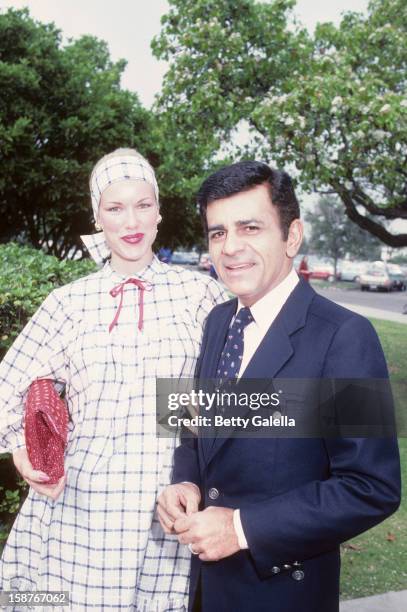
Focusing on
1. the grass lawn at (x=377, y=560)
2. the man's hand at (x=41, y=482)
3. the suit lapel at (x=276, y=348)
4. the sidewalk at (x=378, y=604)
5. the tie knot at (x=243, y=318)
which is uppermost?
the tie knot at (x=243, y=318)

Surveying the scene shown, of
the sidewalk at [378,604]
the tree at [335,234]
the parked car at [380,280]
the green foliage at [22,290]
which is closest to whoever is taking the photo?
the sidewalk at [378,604]

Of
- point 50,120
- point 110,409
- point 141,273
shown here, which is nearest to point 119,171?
point 141,273

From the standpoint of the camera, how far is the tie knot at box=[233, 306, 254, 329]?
2013mm

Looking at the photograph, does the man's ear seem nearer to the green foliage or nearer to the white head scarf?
the white head scarf

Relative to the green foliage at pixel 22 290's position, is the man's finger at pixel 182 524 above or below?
below

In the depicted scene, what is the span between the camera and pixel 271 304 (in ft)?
6.44

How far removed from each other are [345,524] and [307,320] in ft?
1.94

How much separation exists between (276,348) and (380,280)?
33.2 metres

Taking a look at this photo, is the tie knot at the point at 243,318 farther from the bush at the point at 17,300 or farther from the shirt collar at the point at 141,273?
the bush at the point at 17,300

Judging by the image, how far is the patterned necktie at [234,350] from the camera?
1977mm

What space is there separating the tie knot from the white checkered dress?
0.33 metres

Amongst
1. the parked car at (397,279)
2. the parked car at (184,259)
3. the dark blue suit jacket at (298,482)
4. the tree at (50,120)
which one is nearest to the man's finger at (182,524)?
the dark blue suit jacket at (298,482)

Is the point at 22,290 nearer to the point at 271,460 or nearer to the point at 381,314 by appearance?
the point at 271,460

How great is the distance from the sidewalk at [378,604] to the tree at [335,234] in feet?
142
